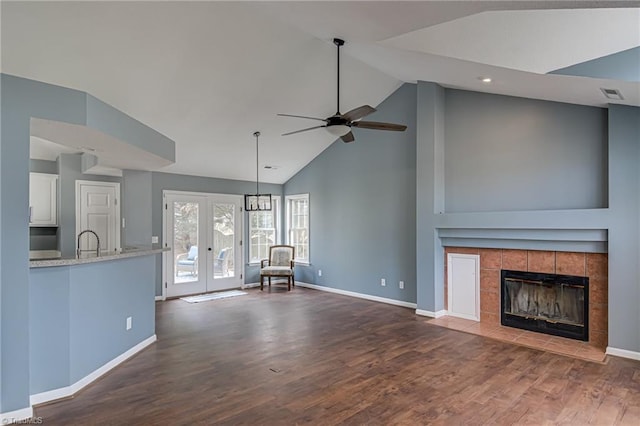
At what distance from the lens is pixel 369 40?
394cm

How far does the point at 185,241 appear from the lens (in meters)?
7.46

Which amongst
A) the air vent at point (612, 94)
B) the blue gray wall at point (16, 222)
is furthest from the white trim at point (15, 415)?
the air vent at point (612, 94)

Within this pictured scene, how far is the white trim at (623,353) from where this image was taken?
3.90 m

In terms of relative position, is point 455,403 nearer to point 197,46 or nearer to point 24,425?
point 24,425

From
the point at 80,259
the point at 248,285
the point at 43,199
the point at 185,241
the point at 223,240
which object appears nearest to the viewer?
the point at 80,259

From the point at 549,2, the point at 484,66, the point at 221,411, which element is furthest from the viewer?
the point at 484,66

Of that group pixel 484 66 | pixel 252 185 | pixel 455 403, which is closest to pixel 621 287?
pixel 455 403

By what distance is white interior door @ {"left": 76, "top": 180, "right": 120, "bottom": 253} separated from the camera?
615cm

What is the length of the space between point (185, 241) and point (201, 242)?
1.07 ft

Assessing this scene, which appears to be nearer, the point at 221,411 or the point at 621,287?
the point at 221,411

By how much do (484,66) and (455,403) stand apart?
321cm

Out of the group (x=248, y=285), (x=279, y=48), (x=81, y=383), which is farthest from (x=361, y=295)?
(x=81, y=383)

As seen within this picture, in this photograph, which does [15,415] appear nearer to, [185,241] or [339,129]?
[339,129]

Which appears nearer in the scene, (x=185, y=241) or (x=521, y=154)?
(x=521, y=154)
